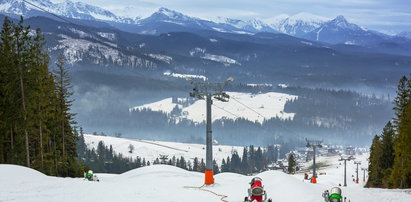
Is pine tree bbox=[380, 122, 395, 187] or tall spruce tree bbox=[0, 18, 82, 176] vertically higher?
tall spruce tree bbox=[0, 18, 82, 176]

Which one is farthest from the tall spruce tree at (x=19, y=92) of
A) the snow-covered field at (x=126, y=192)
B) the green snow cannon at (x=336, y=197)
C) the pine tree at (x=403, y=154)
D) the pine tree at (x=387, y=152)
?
the pine tree at (x=387, y=152)

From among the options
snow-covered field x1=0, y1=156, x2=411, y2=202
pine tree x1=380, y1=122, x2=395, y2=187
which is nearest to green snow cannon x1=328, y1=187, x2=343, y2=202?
snow-covered field x1=0, y1=156, x2=411, y2=202

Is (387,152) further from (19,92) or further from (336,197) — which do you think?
(19,92)

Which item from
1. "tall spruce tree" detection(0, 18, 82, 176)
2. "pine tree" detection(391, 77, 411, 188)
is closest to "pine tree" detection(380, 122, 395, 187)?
"pine tree" detection(391, 77, 411, 188)

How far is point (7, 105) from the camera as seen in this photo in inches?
1854

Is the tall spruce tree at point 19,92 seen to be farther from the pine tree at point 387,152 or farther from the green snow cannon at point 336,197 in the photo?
the pine tree at point 387,152

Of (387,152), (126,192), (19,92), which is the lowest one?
(387,152)

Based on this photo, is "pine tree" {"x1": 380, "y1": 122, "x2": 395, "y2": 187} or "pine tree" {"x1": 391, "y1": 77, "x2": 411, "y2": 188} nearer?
"pine tree" {"x1": 391, "y1": 77, "x2": 411, "y2": 188}

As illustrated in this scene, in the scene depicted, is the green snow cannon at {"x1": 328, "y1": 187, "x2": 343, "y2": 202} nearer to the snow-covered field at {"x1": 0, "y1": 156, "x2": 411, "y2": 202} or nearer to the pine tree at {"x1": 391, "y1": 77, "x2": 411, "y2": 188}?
the snow-covered field at {"x1": 0, "y1": 156, "x2": 411, "y2": 202}

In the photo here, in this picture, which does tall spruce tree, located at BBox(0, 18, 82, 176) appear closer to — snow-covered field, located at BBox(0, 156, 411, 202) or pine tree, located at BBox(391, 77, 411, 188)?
snow-covered field, located at BBox(0, 156, 411, 202)

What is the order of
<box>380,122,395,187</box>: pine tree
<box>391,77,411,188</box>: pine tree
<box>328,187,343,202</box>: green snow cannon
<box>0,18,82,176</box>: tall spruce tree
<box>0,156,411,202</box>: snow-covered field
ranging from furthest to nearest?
1. <box>380,122,395,187</box>: pine tree
2. <box>391,77,411,188</box>: pine tree
3. <box>0,18,82,176</box>: tall spruce tree
4. <box>0,156,411,202</box>: snow-covered field
5. <box>328,187,343,202</box>: green snow cannon

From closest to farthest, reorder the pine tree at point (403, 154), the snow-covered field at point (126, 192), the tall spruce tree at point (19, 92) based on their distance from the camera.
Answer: the snow-covered field at point (126, 192) < the tall spruce tree at point (19, 92) < the pine tree at point (403, 154)

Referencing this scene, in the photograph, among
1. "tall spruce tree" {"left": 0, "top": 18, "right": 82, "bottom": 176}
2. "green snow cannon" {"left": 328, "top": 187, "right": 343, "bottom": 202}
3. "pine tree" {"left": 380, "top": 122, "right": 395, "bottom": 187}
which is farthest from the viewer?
"pine tree" {"left": 380, "top": 122, "right": 395, "bottom": 187}

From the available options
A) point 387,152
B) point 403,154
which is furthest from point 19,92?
point 387,152
